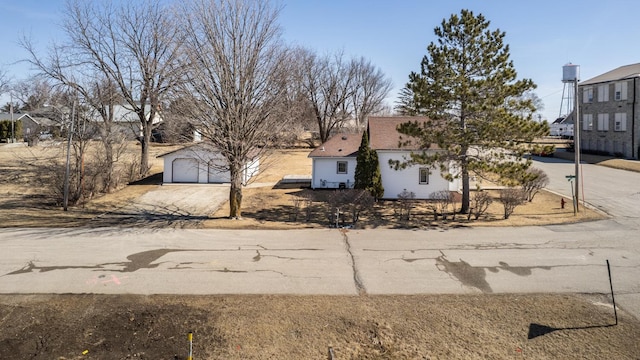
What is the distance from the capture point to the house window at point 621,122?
37.7 metres

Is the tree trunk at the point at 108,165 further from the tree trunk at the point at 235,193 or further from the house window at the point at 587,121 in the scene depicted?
the house window at the point at 587,121

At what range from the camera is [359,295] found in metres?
A: 9.59

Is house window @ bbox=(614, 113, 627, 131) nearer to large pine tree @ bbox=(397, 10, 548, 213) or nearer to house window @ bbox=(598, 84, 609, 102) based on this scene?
house window @ bbox=(598, 84, 609, 102)

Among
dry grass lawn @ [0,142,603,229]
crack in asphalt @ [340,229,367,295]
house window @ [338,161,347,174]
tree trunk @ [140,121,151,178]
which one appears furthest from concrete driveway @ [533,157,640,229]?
tree trunk @ [140,121,151,178]

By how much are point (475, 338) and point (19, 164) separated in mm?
38014

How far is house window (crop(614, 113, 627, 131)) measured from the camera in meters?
37.7

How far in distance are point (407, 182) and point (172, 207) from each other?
13304 millimetres

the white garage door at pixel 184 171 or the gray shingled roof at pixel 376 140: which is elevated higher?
the gray shingled roof at pixel 376 140

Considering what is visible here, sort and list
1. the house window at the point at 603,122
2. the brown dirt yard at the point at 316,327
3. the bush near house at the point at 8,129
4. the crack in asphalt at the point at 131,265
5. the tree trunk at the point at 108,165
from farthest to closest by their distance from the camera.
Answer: the bush near house at the point at 8,129
the house window at the point at 603,122
the tree trunk at the point at 108,165
the crack in asphalt at the point at 131,265
the brown dirt yard at the point at 316,327

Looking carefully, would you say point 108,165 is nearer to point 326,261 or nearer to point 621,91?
point 326,261

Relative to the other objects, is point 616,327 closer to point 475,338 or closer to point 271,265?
point 475,338

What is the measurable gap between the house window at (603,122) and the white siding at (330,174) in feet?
97.7

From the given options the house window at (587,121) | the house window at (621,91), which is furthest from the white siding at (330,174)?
the house window at (587,121)

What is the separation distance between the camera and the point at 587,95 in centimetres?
4281
